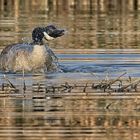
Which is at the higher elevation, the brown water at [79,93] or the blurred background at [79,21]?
the brown water at [79,93]

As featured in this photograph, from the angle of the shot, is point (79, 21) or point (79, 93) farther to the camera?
point (79, 21)

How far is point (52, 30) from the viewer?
1550cm

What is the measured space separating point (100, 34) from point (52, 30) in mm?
6981

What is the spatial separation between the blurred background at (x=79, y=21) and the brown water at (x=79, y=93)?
19 mm

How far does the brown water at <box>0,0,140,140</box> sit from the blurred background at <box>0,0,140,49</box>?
0.06 ft

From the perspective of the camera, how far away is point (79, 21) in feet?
90.3

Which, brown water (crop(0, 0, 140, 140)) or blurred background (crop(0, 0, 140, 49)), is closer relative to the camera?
brown water (crop(0, 0, 140, 140))

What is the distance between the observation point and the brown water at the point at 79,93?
377 inches

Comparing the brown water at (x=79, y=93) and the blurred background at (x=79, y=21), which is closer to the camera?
the brown water at (x=79, y=93)

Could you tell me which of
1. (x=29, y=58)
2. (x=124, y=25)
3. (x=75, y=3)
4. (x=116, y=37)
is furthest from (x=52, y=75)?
(x=75, y=3)

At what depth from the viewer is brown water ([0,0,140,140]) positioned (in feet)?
31.4

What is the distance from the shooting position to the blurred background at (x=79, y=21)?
20.5 meters

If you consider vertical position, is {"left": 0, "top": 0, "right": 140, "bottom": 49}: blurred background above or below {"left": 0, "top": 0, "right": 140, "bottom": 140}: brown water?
below

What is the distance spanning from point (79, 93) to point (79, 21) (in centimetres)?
1541
